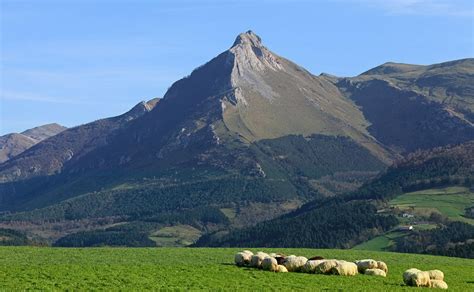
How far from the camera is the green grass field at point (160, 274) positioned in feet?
171

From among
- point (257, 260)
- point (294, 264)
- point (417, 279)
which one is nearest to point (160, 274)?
point (257, 260)

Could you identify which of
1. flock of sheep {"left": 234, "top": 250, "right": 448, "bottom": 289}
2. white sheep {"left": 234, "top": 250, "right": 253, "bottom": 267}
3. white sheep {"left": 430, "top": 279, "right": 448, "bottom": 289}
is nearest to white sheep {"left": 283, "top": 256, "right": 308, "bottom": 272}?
flock of sheep {"left": 234, "top": 250, "right": 448, "bottom": 289}

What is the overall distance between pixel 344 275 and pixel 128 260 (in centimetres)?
2141

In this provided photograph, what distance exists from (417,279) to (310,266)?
33.4 feet

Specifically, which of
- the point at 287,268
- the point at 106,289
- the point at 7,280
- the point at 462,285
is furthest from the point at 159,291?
the point at 462,285

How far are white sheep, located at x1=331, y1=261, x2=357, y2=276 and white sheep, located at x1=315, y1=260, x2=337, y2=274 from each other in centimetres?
32

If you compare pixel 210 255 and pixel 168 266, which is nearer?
pixel 168 266

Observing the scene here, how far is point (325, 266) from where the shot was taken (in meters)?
63.6

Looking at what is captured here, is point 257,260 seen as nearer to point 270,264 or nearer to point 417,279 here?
point 270,264

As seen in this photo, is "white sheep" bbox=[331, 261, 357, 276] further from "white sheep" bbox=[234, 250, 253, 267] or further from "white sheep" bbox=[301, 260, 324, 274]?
"white sheep" bbox=[234, 250, 253, 267]

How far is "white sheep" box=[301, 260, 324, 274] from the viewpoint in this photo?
6412 centimetres

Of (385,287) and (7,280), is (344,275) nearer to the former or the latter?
(385,287)

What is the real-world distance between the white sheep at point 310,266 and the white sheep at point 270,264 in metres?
2.66

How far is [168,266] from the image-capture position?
2496 inches
